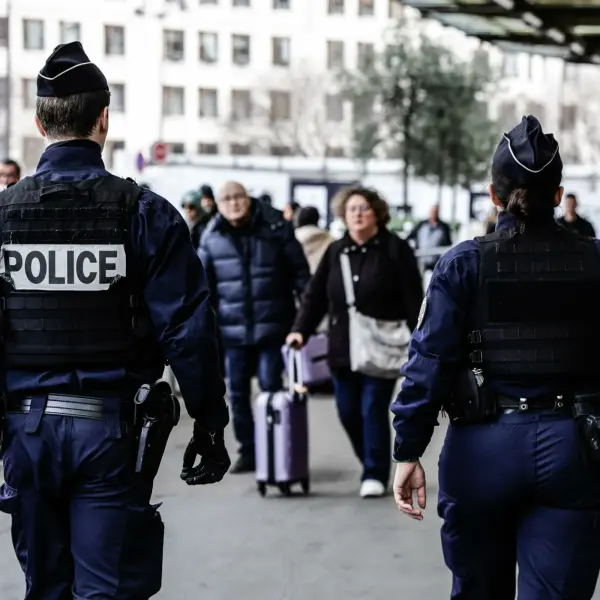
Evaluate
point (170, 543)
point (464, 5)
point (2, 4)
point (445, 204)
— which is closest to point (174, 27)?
point (2, 4)

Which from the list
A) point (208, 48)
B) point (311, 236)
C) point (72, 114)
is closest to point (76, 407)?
point (72, 114)

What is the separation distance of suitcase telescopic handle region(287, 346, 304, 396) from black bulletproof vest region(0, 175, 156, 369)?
4.50m

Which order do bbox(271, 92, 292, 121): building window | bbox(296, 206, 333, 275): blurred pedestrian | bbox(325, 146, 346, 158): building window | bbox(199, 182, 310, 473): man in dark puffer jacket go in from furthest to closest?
bbox(325, 146, 346, 158): building window
bbox(271, 92, 292, 121): building window
bbox(296, 206, 333, 275): blurred pedestrian
bbox(199, 182, 310, 473): man in dark puffer jacket

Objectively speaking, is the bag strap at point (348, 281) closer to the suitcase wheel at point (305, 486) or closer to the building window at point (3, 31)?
the suitcase wheel at point (305, 486)

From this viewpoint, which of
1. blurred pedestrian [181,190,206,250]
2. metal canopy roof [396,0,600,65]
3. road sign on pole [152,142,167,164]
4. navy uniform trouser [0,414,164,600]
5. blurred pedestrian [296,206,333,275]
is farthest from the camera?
road sign on pole [152,142,167,164]

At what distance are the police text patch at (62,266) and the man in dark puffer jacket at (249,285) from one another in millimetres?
5114

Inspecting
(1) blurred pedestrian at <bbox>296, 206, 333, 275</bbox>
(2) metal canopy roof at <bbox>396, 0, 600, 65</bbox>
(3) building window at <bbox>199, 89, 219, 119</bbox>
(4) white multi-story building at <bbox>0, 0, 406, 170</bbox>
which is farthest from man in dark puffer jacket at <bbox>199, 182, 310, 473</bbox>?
(3) building window at <bbox>199, 89, 219, 119</bbox>

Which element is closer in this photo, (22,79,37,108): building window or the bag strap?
the bag strap

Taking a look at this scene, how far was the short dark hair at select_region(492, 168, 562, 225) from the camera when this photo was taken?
414cm

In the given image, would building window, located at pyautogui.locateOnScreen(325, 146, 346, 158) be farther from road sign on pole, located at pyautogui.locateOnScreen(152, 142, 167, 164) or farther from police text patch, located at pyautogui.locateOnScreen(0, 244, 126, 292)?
police text patch, located at pyautogui.locateOnScreen(0, 244, 126, 292)

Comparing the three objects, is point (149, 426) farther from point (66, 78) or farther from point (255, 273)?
point (255, 273)

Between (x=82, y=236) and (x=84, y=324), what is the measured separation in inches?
10.1

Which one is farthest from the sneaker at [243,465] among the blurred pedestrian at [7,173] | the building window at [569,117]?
the building window at [569,117]

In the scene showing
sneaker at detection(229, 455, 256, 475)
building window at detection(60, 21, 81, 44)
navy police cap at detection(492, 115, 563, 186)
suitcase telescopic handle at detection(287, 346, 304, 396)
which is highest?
building window at detection(60, 21, 81, 44)
